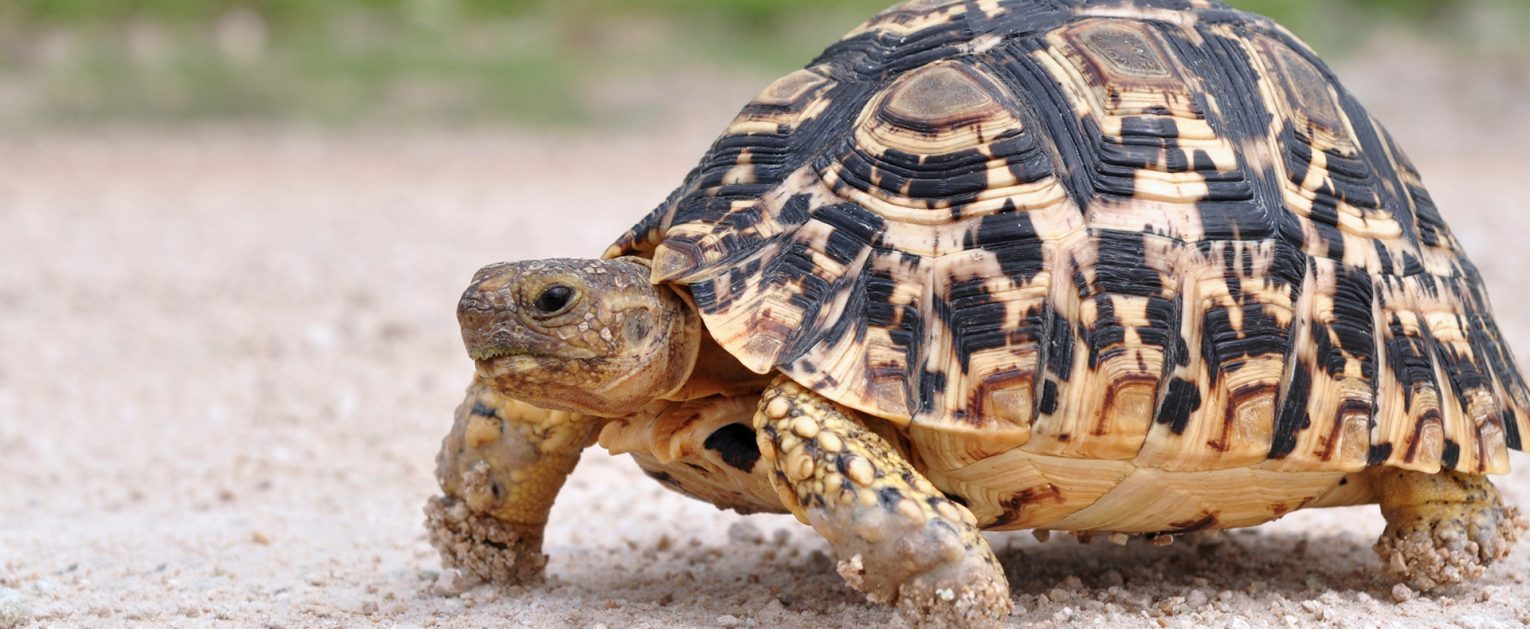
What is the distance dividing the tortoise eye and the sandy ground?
636 millimetres

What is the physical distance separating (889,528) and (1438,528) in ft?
4.45

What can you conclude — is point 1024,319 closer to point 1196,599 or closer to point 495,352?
point 1196,599

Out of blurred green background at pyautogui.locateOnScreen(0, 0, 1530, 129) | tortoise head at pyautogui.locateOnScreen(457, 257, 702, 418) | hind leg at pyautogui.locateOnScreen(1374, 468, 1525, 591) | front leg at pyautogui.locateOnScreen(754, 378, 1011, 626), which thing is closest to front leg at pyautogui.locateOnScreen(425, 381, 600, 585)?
tortoise head at pyautogui.locateOnScreen(457, 257, 702, 418)

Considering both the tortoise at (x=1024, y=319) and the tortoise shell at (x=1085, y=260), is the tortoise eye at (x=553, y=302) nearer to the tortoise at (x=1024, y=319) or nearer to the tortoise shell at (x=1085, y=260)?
the tortoise at (x=1024, y=319)

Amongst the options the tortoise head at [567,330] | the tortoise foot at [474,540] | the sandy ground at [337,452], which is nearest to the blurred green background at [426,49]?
the sandy ground at [337,452]

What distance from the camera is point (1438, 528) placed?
318cm

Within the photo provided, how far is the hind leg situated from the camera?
317cm

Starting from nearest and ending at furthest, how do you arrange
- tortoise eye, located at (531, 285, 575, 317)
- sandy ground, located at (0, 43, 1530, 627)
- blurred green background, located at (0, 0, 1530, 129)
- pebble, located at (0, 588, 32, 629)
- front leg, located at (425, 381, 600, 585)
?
tortoise eye, located at (531, 285, 575, 317) < pebble, located at (0, 588, 32, 629) < sandy ground, located at (0, 43, 1530, 627) < front leg, located at (425, 381, 600, 585) < blurred green background, located at (0, 0, 1530, 129)

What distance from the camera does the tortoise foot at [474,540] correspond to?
3408mm

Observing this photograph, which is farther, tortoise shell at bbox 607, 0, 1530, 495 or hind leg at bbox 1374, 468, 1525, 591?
hind leg at bbox 1374, 468, 1525, 591

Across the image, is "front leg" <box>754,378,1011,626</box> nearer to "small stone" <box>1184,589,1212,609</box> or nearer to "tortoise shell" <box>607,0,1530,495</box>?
"tortoise shell" <box>607,0,1530,495</box>

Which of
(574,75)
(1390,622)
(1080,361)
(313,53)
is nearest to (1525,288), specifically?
(1390,622)

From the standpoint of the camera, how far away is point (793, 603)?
315cm

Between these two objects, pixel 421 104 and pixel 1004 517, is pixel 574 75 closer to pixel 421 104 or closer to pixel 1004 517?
pixel 421 104
